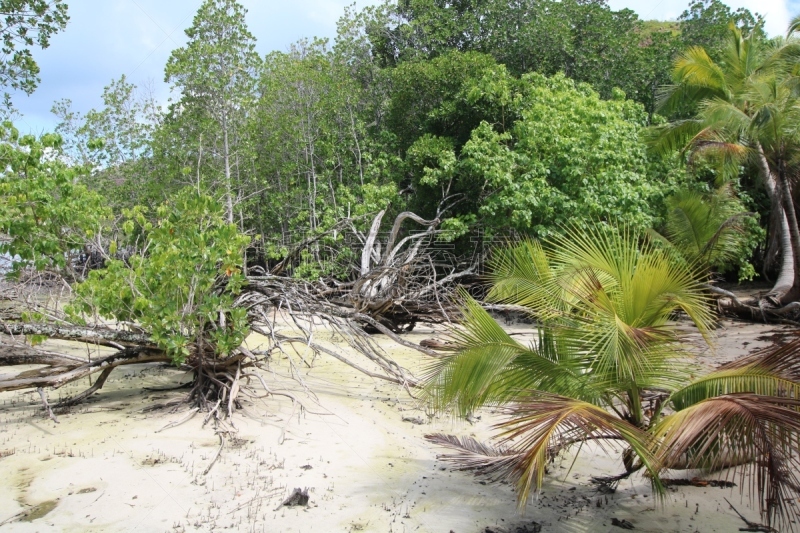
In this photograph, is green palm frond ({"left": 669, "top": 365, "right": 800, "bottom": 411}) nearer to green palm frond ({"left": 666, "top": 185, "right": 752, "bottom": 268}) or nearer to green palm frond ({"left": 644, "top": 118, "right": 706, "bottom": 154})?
green palm frond ({"left": 666, "top": 185, "right": 752, "bottom": 268})

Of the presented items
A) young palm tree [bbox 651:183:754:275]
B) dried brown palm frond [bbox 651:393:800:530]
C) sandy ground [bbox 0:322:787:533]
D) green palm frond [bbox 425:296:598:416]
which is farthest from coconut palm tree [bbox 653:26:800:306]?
dried brown palm frond [bbox 651:393:800:530]

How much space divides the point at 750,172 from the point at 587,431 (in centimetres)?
1760

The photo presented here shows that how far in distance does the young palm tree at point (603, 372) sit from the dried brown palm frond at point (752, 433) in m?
0.01

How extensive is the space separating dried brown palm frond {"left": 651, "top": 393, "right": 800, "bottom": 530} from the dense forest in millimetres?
18

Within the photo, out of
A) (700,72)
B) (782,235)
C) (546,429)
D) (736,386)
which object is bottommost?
(546,429)

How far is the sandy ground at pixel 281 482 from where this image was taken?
4.45 metres

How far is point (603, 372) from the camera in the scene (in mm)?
4543

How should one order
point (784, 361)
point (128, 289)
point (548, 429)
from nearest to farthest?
point (548, 429)
point (784, 361)
point (128, 289)

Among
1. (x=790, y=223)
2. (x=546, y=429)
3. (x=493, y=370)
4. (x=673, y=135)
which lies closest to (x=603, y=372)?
(x=493, y=370)

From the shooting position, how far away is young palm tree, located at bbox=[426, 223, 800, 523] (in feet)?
12.5

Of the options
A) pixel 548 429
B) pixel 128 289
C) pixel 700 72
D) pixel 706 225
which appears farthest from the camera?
pixel 700 72

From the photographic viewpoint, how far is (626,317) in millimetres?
4695

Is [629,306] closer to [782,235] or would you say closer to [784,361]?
[784,361]

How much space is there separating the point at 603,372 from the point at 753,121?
10.9m
